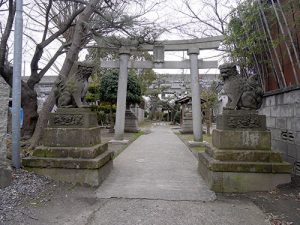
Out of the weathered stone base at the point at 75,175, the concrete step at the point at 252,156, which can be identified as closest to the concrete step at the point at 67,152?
the weathered stone base at the point at 75,175

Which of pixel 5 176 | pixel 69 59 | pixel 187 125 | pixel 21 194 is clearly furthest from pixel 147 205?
pixel 187 125

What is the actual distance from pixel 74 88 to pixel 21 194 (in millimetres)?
2219

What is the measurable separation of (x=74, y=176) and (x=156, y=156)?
4.28m

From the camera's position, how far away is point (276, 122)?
711 cm

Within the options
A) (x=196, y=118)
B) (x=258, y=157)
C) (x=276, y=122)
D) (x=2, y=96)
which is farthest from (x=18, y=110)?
(x=196, y=118)

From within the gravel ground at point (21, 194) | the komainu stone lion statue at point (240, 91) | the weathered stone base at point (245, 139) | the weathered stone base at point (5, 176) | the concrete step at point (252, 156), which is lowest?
the gravel ground at point (21, 194)

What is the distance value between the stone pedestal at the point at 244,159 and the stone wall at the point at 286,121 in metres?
1.14

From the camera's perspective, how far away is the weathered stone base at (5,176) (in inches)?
179

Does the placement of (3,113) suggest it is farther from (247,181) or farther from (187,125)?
(187,125)

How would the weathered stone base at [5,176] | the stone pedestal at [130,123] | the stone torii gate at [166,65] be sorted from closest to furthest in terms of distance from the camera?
the weathered stone base at [5,176] < the stone torii gate at [166,65] < the stone pedestal at [130,123]

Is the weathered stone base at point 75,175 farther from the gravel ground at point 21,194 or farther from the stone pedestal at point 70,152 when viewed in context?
the gravel ground at point 21,194

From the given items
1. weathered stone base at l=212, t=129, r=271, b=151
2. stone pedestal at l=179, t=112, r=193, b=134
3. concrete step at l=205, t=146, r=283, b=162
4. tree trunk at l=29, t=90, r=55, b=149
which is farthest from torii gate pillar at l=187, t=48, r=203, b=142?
stone pedestal at l=179, t=112, r=193, b=134

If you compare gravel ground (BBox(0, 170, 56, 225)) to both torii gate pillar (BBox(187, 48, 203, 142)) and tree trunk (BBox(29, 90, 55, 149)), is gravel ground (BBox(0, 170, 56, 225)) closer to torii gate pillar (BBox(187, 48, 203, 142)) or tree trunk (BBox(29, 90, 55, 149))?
tree trunk (BBox(29, 90, 55, 149))

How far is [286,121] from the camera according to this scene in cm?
649
